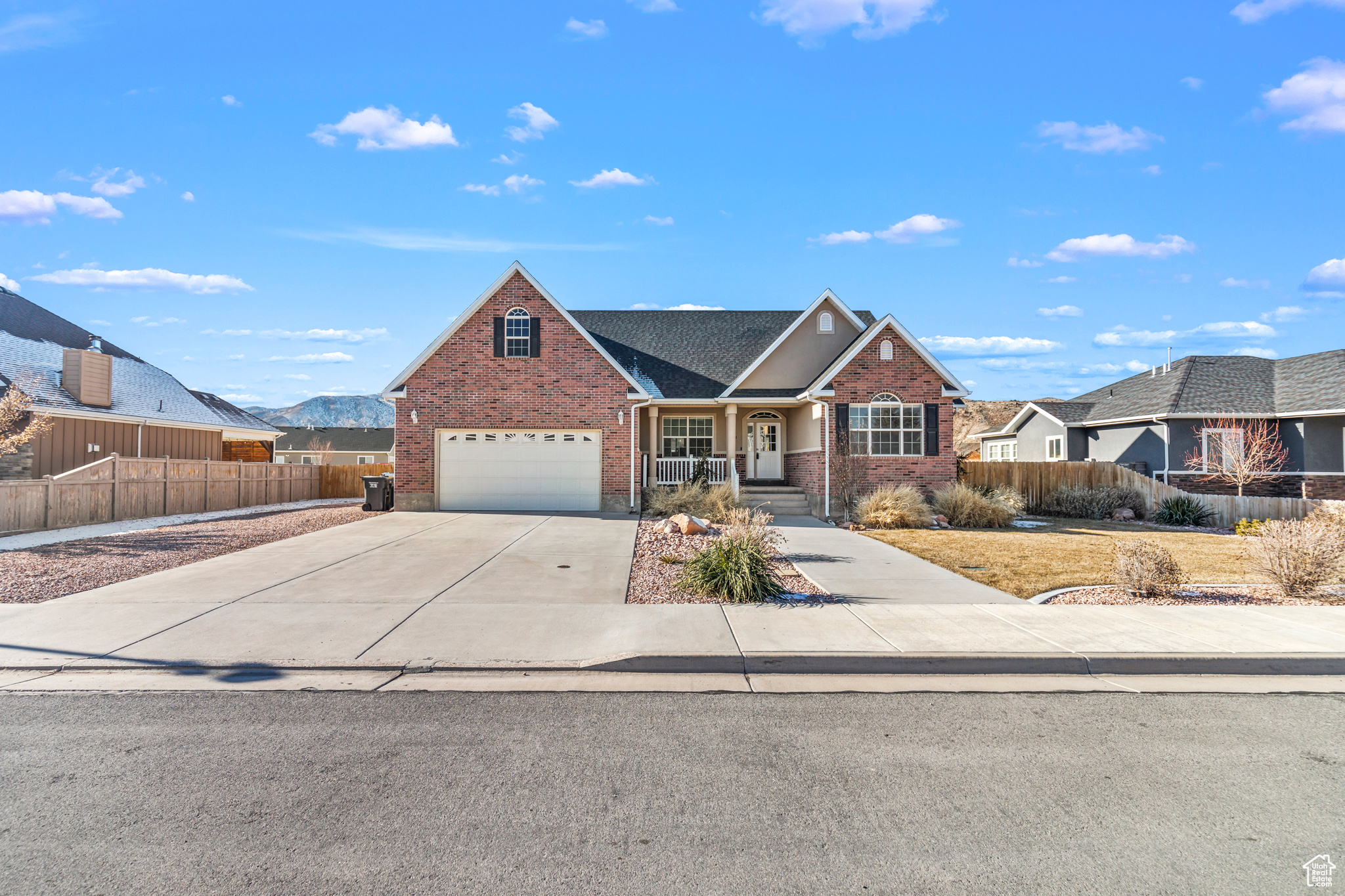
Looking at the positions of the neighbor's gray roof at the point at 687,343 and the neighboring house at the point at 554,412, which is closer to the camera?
the neighboring house at the point at 554,412

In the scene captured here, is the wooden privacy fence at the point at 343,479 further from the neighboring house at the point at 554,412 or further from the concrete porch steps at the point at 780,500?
the concrete porch steps at the point at 780,500

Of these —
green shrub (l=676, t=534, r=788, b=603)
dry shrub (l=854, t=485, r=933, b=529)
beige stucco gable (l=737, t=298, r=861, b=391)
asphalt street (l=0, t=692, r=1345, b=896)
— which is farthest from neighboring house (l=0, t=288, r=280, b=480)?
dry shrub (l=854, t=485, r=933, b=529)

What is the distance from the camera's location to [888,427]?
64.7 feet

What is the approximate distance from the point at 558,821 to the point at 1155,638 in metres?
6.33

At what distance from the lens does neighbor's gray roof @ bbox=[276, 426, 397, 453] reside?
55.5m

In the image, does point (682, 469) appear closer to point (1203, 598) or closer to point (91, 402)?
point (1203, 598)

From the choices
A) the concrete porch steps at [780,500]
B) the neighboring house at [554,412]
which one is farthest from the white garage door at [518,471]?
the concrete porch steps at [780,500]

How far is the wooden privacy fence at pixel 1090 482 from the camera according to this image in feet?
61.1

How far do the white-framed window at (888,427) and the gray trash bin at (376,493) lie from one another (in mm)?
12990

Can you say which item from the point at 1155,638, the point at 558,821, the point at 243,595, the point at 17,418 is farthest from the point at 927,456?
the point at 17,418

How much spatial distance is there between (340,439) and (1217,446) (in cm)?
5535

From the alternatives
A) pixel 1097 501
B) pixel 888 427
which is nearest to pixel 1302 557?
pixel 888 427

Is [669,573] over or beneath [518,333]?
beneath

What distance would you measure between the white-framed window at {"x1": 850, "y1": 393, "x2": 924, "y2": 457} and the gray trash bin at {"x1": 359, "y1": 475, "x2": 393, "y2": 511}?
13.0 metres
